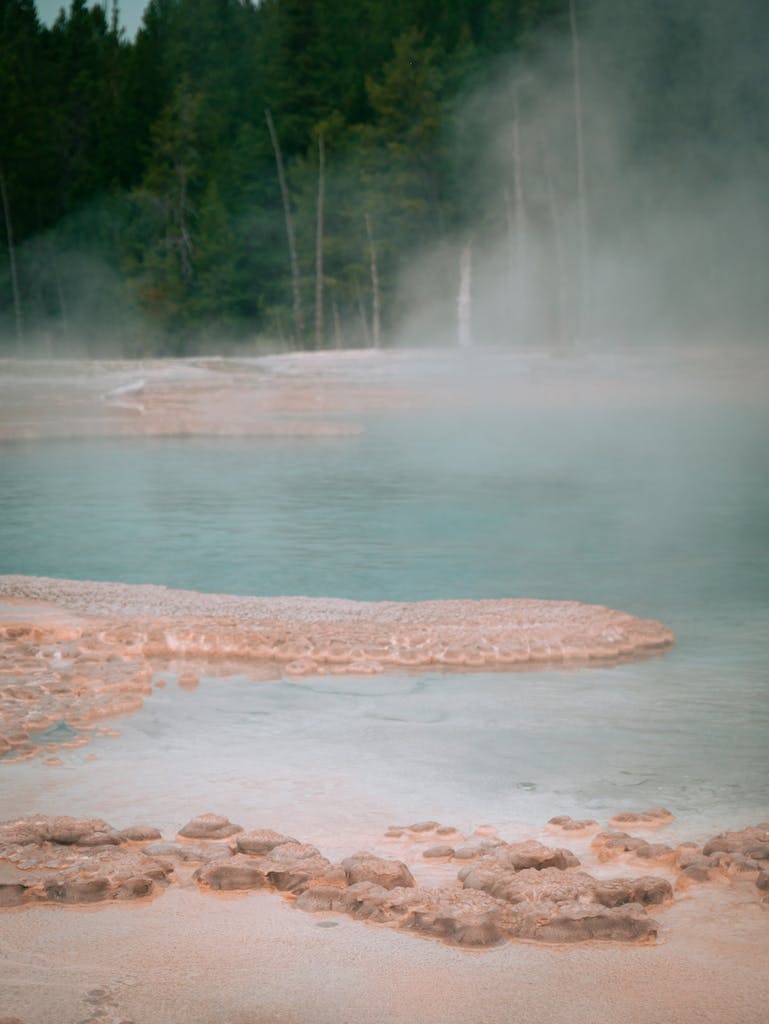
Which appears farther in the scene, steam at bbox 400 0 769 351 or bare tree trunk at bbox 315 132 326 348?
bare tree trunk at bbox 315 132 326 348

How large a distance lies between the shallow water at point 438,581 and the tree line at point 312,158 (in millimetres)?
13217

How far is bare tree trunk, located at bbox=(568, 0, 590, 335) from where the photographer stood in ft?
88.3

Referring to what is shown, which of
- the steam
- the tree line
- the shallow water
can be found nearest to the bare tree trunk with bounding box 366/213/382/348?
the tree line

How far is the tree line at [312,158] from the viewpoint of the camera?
2942 centimetres

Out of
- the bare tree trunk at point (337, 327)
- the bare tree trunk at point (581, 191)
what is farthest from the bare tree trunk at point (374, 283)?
the bare tree trunk at point (581, 191)

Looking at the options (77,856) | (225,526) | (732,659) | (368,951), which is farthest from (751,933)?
(225,526)

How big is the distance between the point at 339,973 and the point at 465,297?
28.6 meters

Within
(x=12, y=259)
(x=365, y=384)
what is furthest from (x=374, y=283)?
(x=365, y=384)

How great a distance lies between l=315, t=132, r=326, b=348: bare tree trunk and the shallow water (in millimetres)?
13983

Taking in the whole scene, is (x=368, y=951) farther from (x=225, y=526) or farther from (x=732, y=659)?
(x=225, y=526)

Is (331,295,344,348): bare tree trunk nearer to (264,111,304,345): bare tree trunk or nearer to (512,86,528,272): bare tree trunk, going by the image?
(264,111,304,345): bare tree trunk

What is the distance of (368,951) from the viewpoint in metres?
2.87

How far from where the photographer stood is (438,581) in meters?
A: 8.12

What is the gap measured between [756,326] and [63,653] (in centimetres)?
2260
